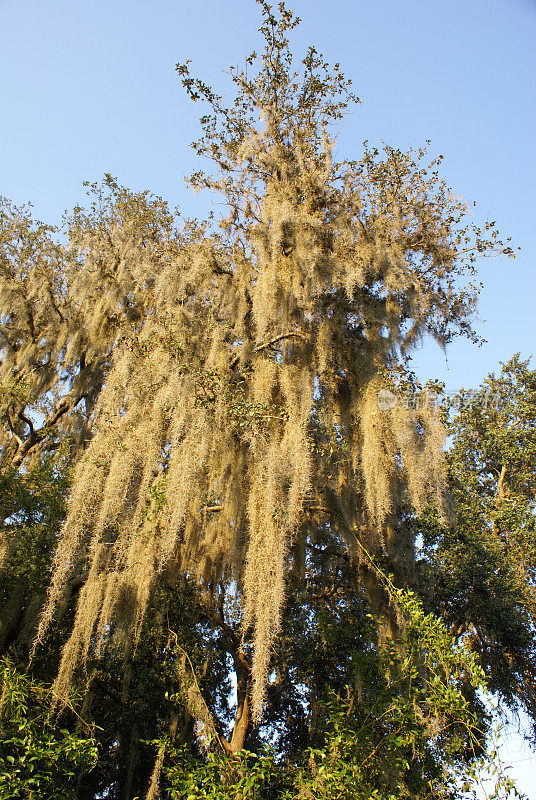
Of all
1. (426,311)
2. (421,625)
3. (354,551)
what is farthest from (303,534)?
(426,311)

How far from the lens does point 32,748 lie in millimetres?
3652

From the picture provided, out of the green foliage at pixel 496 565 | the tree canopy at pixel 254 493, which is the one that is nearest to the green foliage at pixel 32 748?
the tree canopy at pixel 254 493

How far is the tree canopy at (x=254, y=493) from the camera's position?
13.9 ft

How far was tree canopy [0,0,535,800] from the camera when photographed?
13.9 feet

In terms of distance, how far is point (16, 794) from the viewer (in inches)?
133

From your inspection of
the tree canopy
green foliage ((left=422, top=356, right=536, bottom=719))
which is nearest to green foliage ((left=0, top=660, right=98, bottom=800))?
the tree canopy

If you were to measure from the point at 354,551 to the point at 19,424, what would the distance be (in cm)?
509

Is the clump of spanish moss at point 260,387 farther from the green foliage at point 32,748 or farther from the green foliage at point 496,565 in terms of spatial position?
the green foliage at point 496,565

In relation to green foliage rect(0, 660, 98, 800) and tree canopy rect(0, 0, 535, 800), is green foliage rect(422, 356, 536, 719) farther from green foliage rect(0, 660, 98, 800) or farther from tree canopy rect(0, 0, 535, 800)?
green foliage rect(0, 660, 98, 800)

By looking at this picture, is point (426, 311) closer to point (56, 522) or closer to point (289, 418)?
point (289, 418)

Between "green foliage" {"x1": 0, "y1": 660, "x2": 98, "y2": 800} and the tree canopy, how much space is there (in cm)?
7

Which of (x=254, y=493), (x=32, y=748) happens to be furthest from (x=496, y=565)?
(x=32, y=748)

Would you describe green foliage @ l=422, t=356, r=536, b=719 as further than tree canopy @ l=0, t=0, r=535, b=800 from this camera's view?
Yes

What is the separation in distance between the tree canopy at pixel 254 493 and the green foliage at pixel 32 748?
69 mm
